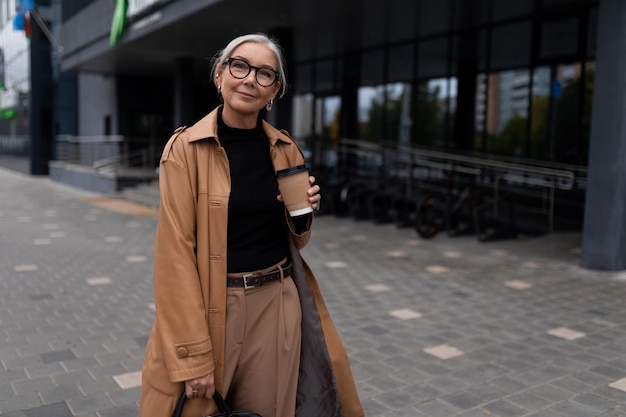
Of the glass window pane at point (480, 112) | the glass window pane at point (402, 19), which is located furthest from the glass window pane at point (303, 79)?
the glass window pane at point (480, 112)

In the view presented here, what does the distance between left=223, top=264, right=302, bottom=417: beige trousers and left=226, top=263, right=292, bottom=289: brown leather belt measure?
0.02 meters

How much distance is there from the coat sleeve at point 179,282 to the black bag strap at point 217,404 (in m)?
0.08

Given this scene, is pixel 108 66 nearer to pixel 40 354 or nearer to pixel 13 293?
pixel 13 293

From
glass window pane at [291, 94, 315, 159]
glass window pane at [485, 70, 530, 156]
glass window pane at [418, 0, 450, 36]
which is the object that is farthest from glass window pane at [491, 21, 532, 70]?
glass window pane at [291, 94, 315, 159]

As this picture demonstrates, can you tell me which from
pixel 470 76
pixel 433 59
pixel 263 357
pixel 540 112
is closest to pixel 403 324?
pixel 263 357

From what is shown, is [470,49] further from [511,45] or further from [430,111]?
[430,111]

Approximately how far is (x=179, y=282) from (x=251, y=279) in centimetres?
28

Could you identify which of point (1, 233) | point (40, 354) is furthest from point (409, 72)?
point (40, 354)

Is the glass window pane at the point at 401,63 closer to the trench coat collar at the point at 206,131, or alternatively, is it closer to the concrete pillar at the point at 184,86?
the concrete pillar at the point at 184,86

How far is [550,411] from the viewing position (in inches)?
136

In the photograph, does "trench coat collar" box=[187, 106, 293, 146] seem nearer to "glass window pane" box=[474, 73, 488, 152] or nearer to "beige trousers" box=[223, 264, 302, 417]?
"beige trousers" box=[223, 264, 302, 417]

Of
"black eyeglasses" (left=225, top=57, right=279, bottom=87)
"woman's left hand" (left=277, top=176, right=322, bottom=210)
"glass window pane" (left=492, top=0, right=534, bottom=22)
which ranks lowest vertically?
"woman's left hand" (left=277, top=176, right=322, bottom=210)

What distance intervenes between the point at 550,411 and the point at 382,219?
8.47 meters

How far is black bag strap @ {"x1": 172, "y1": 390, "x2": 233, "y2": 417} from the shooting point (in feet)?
6.46
